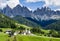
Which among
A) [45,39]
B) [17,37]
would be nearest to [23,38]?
[17,37]

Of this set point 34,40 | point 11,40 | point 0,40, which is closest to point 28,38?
point 34,40

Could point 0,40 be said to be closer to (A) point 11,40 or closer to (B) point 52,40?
(A) point 11,40

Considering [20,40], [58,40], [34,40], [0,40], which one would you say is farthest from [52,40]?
[0,40]

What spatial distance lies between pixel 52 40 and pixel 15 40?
92.8 feet

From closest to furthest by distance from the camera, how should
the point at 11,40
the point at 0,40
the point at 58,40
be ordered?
the point at 11,40 → the point at 58,40 → the point at 0,40

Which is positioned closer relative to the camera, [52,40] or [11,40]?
[11,40]

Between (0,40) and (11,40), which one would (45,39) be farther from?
(0,40)

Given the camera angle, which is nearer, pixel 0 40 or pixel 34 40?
pixel 34 40

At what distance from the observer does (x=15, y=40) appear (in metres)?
139

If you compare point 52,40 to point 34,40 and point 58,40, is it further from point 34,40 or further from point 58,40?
point 34,40

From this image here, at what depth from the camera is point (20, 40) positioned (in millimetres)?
141125

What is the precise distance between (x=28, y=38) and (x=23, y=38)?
501 cm

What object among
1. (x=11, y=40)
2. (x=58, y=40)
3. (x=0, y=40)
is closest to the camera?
(x=11, y=40)

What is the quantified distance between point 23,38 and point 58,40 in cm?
2575
